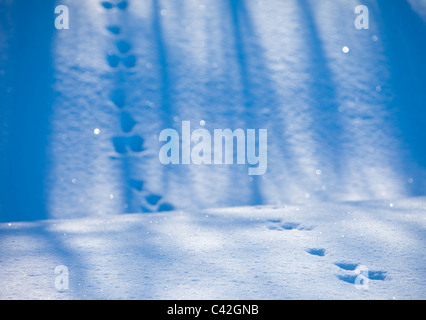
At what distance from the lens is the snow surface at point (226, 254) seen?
1.16 meters

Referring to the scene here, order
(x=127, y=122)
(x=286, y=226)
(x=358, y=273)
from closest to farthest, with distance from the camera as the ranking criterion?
(x=358, y=273) → (x=286, y=226) → (x=127, y=122)

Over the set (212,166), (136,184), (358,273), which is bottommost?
(358,273)

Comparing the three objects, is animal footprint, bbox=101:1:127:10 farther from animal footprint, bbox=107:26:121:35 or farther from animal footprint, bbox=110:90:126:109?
animal footprint, bbox=110:90:126:109

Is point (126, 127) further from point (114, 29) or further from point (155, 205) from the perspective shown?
point (114, 29)

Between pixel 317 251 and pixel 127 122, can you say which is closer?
pixel 317 251

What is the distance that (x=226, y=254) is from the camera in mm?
1414

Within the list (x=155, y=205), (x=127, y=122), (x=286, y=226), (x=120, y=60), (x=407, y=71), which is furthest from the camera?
(x=407, y=71)

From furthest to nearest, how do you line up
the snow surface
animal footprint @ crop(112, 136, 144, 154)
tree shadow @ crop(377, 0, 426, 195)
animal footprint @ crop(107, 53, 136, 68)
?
animal footprint @ crop(107, 53, 136, 68) < tree shadow @ crop(377, 0, 426, 195) < animal footprint @ crop(112, 136, 144, 154) < the snow surface

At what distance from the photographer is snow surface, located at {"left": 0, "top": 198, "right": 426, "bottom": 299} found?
116 cm

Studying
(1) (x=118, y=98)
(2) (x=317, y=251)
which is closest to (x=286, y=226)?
(2) (x=317, y=251)

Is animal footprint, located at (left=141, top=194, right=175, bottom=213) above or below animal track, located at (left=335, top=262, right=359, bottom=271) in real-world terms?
above

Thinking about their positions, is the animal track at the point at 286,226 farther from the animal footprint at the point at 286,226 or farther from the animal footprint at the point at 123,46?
the animal footprint at the point at 123,46

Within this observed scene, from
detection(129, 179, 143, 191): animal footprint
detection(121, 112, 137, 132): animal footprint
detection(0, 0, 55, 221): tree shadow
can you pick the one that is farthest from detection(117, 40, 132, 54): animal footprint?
detection(129, 179, 143, 191): animal footprint

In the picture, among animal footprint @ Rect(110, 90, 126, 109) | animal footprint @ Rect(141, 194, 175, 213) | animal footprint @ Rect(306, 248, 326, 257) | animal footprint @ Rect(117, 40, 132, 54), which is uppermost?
animal footprint @ Rect(117, 40, 132, 54)
